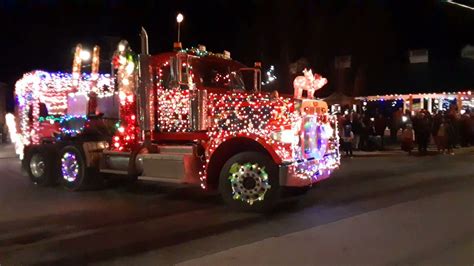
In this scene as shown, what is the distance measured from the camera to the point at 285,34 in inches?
1259

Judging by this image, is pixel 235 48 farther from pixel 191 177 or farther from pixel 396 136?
pixel 191 177

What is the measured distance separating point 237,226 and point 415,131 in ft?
45.3

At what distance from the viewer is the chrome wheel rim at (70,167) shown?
12.5 metres

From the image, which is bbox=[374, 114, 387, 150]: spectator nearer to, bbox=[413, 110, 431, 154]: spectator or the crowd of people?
the crowd of people

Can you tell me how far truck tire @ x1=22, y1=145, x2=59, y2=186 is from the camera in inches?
516

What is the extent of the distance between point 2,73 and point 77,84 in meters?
28.7

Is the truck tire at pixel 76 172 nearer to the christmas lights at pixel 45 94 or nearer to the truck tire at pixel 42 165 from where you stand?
the truck tire at pixel 42 165

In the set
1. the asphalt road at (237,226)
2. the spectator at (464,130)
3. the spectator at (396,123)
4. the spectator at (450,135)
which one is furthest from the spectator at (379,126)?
the asphalt road at (237,226)

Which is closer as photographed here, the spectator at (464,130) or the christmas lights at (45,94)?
the christmas lights at (45,94)

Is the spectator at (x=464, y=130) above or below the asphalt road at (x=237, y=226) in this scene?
above

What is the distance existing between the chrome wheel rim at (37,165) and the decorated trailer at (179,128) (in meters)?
0.02

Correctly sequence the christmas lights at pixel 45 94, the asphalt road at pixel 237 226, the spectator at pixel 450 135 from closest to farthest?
the asphalt road at pixel 237 226 < the christmas lights at pixel 45 94 < the spectator at pixel 450 135

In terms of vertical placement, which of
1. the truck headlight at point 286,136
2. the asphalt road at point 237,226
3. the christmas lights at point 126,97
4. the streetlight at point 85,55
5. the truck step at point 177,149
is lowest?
the asphalt road at point 237,226

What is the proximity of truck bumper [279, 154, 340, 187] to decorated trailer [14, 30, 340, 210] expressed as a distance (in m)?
0.02
